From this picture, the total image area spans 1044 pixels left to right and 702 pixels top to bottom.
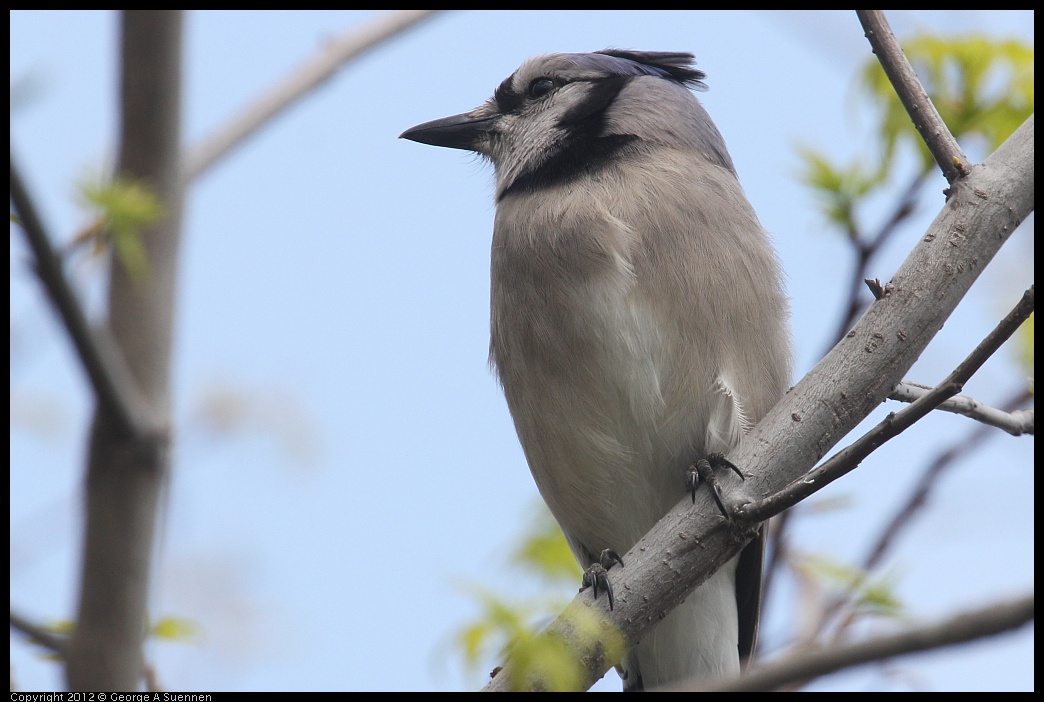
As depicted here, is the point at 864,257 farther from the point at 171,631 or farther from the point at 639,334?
the point at 171,631

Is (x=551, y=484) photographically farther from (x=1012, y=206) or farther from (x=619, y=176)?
(x=1012, y=206)

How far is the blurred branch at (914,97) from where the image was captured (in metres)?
2.63

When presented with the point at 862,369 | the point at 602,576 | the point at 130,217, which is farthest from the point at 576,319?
the point at 130,217

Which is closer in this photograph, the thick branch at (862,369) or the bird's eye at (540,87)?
the thick branch at (862,369)

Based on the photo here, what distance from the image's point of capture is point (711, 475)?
286cm

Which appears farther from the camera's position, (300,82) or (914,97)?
(300,82)

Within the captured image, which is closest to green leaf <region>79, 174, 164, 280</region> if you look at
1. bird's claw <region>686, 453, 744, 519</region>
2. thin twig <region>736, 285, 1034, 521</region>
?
thin twig <region>736, 285, 1034, 521</region>

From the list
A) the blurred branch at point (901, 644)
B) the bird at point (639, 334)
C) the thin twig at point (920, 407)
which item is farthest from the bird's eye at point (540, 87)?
the blurred branch at point (901, 644)

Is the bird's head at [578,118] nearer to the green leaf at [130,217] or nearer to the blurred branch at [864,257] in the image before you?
the blurred branch at [864,257]

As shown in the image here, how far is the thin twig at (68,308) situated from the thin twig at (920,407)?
1506 mm

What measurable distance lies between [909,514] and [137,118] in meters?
2.19

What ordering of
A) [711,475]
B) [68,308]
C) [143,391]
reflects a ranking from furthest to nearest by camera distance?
[711,475] → [143,391] → [68,308]

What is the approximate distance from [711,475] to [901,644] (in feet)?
5.75

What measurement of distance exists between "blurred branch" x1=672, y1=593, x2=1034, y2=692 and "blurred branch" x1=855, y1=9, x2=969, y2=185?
1872mm
